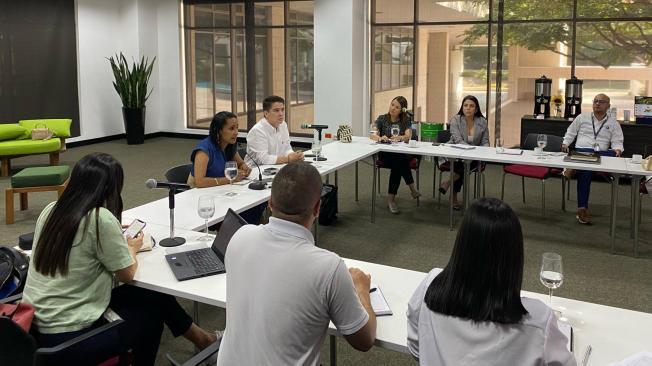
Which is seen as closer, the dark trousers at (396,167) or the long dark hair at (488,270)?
the long dark hair at (488,270)

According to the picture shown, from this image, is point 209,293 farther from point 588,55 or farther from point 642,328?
point 588,55

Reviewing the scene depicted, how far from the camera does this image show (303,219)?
1.89m

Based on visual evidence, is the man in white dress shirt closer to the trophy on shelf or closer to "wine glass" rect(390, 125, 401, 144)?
"wine glass" rect(390, 125, 401, 144)

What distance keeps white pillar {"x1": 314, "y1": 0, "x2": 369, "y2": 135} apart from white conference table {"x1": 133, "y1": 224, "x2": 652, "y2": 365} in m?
6.74

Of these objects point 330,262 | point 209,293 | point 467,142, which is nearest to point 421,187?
point 467,142

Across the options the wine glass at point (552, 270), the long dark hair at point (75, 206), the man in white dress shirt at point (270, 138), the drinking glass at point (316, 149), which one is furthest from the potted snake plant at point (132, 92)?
the wine glass at point (552, 270)

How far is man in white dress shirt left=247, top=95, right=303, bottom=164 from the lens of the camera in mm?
5109

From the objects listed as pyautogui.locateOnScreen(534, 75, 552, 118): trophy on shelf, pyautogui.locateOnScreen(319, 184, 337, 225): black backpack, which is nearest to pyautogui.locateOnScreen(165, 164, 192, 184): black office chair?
pyautogui.locateOnScreen(319, 184, 337, 225): black backpack

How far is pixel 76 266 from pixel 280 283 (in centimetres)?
99

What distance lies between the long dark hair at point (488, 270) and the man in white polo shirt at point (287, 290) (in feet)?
1.13

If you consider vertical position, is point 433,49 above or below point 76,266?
above

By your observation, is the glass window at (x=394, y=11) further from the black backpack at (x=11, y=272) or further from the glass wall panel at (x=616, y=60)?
the black backpack at (x=11, y=272)

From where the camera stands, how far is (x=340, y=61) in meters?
9.32

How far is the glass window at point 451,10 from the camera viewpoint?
881 cm
